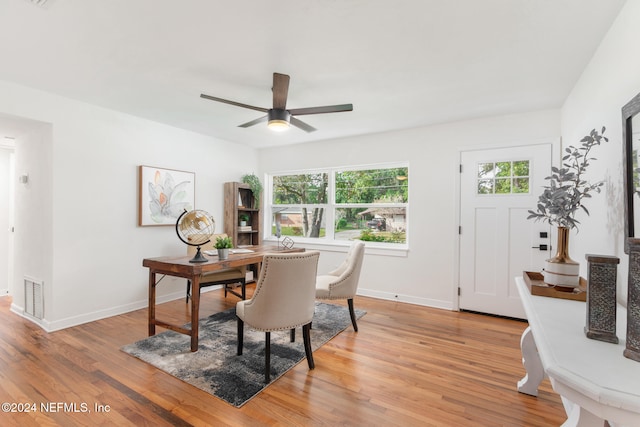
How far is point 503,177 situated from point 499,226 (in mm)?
583

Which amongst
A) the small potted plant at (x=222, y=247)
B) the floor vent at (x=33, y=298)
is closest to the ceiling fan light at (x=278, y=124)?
the small potted plant at (x=222, y=247)

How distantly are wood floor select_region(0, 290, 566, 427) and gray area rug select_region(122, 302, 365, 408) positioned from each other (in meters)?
0.08

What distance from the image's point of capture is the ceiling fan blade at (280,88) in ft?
7.80

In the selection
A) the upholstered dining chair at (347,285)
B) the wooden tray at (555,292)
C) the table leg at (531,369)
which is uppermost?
the wooden tray at (555,292)

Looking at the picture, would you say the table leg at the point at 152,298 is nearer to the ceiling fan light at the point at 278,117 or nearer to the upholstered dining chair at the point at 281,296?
the upholstered dining chair at the point at 281,296

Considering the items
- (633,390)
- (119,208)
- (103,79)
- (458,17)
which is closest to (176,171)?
(119,208)

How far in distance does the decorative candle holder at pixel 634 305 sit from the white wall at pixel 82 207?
425 centimetres

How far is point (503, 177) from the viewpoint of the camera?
11.4 ft

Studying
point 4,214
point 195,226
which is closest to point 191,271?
point 195,226

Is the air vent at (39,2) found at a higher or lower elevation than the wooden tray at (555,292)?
higher

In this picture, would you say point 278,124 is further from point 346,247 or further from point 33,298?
point 33,298

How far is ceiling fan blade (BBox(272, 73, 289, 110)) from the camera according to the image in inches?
93.7

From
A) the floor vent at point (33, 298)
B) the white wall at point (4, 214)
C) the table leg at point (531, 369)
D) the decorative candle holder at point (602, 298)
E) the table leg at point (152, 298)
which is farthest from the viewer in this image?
the white wall at point (4, 214)

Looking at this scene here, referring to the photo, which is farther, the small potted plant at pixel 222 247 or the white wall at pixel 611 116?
the small potted plant at pixel 222 247
